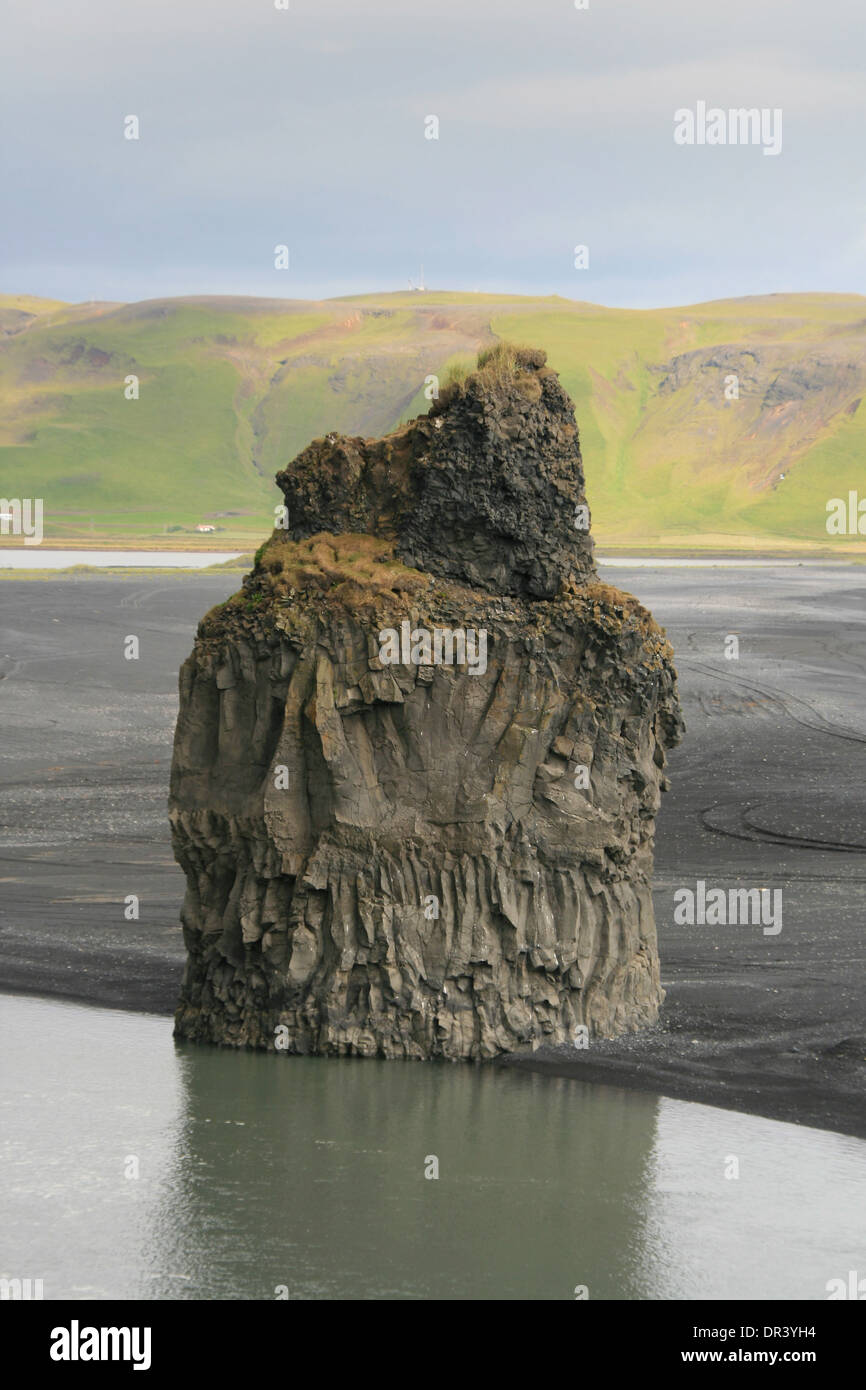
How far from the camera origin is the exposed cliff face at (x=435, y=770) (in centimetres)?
1370

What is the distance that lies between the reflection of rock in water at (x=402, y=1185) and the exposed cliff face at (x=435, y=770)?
67cm

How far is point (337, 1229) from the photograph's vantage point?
10773mm

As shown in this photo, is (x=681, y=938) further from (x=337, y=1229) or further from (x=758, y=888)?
(x=337, y=1229)

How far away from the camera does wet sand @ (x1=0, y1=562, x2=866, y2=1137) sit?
13859 millimetres

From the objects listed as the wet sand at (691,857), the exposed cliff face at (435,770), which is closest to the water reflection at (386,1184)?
the exposed cliff face at (435,770)

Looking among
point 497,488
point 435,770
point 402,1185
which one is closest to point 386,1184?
point 402,1185

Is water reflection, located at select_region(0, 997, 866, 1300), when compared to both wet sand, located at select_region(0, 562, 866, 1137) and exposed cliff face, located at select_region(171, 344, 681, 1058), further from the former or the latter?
wet sand, located at select_region(0, 562, 866, 1137)

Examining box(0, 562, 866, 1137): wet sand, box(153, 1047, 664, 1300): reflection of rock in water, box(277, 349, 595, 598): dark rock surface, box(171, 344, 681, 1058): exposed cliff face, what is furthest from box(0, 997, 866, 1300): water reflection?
box(277, 349, 595, 598): dark rock surface

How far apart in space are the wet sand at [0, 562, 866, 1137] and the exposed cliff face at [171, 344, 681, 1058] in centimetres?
96

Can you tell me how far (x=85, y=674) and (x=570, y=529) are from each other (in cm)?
2449

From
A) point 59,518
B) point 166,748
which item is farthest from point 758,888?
point 59,518

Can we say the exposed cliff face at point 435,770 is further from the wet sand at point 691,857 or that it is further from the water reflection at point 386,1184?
the wet sand at point 691,857

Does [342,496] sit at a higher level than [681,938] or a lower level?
higher

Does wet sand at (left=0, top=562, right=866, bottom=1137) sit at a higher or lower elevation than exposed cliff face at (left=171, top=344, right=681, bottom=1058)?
lower
